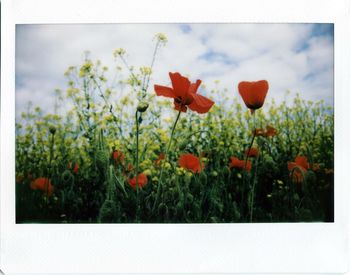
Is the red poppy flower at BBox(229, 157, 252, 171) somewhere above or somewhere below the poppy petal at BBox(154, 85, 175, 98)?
below

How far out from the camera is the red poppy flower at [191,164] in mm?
2295

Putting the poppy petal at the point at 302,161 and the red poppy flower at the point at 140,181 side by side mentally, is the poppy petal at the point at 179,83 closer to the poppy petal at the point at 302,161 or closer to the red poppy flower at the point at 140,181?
the red poppy flower at the point at 140,181

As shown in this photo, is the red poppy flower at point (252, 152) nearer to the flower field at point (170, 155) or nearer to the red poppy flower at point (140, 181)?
the flower field at point (170, 155)

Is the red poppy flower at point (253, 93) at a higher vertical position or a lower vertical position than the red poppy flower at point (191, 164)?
higher

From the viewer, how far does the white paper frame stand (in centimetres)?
229

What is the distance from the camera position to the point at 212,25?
229cm

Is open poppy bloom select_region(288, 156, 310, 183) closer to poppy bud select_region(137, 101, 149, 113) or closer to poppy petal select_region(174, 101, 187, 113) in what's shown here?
poppy petal select_region(174, 101, 187, 113)

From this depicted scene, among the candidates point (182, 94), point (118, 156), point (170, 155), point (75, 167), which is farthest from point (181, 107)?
point (75, 167)

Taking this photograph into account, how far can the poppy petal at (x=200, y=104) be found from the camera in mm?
2295

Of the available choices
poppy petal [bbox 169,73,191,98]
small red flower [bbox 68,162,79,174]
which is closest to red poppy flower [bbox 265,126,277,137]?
poppy petal [bbox 169,73,191,98]
